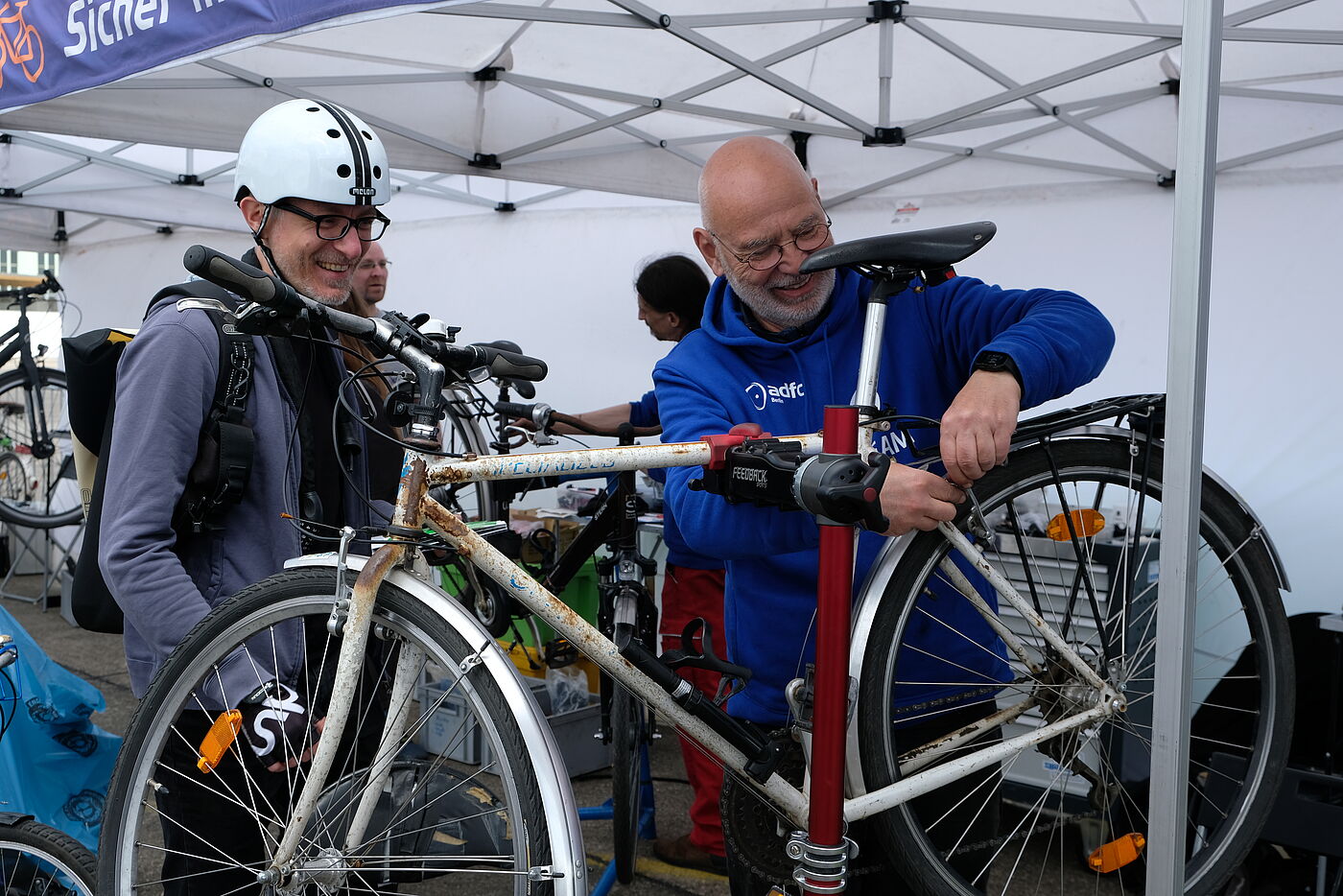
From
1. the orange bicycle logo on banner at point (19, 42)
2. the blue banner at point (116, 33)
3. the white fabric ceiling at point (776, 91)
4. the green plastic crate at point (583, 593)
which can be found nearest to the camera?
the blue banner at point (116, 33)

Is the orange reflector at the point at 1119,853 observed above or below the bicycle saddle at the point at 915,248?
below

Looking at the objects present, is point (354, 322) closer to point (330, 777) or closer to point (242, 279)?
point (242, 279)

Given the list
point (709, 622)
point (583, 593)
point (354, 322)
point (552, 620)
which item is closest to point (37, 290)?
point (583, 593)

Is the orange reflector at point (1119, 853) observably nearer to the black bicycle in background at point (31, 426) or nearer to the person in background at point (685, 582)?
the person in background at point (685, 582)

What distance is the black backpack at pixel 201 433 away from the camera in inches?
62.3

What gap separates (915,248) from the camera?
1490 mm

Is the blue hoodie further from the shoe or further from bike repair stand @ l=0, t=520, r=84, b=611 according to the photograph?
bike repair stand @ l=0, t=520, r=84, b=611

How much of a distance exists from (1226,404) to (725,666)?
10.8 feet

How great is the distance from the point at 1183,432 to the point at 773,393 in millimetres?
693

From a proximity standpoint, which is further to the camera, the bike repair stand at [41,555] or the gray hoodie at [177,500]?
the bike repair stand at [41,555]

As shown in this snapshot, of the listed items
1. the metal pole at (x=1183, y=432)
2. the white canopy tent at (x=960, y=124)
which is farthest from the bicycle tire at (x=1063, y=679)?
the white canopy tent at (x=960, y=124)

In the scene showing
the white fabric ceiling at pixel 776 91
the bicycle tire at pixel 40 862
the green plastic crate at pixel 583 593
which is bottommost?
the bicycle tire at pixel 40 862

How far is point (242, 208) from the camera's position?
1.79m

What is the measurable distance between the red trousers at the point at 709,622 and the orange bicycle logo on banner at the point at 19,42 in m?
2.29
